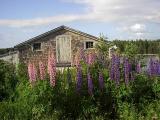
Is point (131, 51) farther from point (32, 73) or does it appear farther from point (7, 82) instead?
point (7, 82)

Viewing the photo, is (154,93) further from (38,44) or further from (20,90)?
(38,44)

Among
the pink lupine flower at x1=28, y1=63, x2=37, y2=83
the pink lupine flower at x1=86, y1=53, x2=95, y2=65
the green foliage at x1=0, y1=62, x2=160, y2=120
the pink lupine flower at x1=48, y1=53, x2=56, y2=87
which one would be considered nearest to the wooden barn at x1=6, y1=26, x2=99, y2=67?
the pink lupine flower at x1=86, y1=53, x2=95, y2=65

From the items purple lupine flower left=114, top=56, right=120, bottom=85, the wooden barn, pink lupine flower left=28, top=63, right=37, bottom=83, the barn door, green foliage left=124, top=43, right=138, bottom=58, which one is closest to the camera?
pink lupine flower left=28, top=63, right=37, bottom=83

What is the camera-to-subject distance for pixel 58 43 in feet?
122

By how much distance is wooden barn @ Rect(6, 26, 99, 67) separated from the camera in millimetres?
36219

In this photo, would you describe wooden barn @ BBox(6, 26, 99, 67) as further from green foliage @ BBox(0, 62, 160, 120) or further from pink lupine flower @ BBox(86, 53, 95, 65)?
green foliage @ BBox(0, 62, 160, 120)

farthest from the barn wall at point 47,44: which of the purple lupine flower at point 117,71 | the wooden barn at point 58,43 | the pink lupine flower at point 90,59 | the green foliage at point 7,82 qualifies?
the purple lupine flower at point 117,71

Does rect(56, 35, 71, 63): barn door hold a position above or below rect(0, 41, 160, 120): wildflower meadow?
above

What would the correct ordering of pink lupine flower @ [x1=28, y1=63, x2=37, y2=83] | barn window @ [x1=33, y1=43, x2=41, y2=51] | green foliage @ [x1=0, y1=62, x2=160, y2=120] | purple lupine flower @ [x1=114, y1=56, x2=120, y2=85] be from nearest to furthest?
green foliage @ [x1=0, y1=62, x2=160, y2=120] < pink lupine flower @ [x1=28, y1=63, x2=37, y2=83] < purple lupine flower @ [x1=114, y1=56, x2=120, y2=85] < barn window @ [x1=33, y1=43, x2=41, y2=51]

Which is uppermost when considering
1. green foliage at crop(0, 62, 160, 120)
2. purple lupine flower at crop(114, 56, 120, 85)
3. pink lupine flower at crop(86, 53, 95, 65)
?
pink lupine flower at crop(86, 53, 95, 65)

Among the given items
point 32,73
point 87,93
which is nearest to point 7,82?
point 32,73

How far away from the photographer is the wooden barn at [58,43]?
119 ft

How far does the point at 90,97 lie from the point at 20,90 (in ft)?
7.41

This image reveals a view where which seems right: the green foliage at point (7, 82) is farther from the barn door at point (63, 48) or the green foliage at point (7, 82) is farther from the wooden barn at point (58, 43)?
the barn door at point (63, 48)
